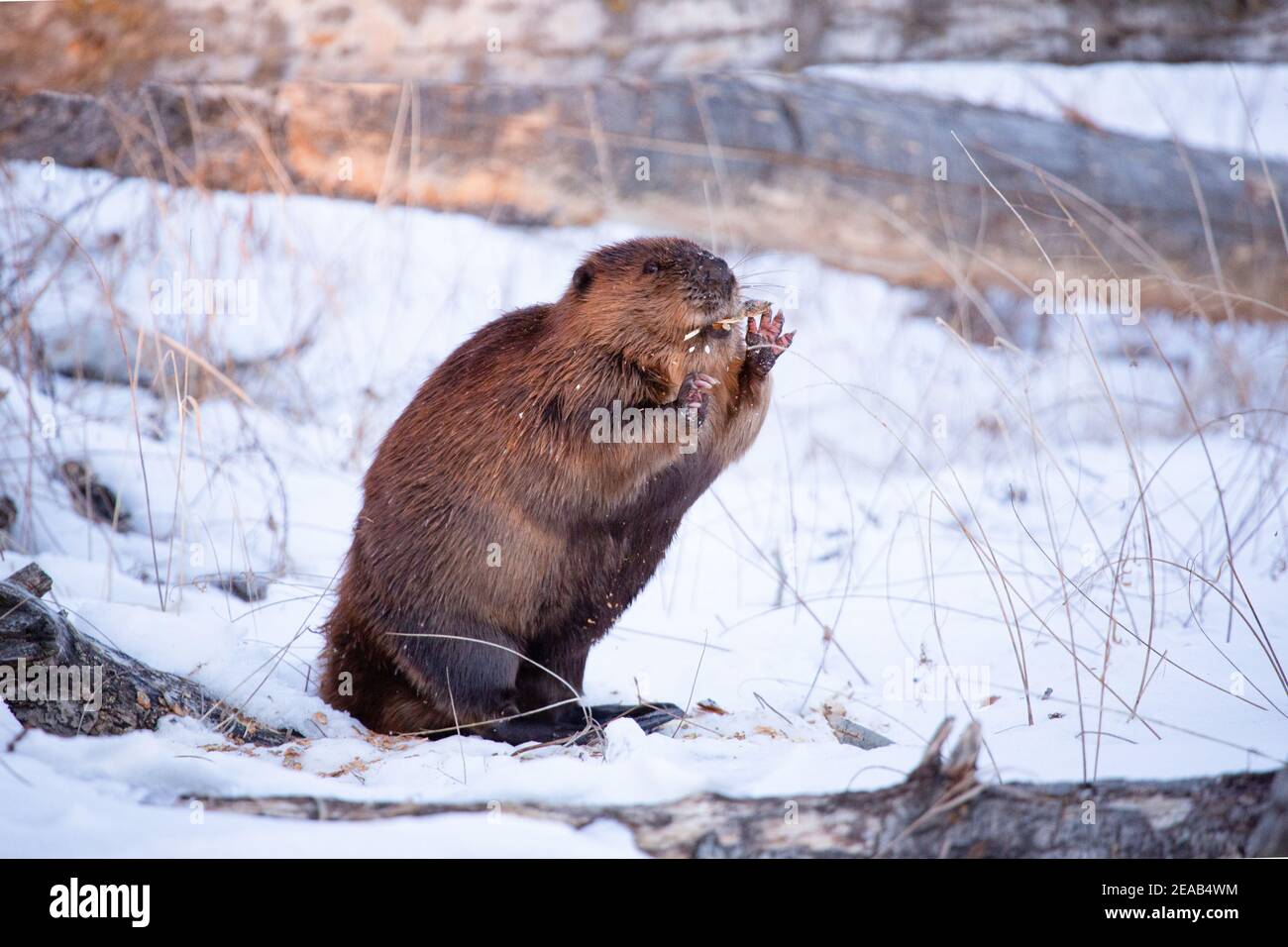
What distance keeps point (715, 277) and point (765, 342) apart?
0.71ft

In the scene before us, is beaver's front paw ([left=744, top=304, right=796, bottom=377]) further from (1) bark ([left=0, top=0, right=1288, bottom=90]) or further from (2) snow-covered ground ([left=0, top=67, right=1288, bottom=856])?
(1) bark ([left=0, top=0, right=1288, bottom=90])

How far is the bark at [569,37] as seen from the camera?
5.42 metres

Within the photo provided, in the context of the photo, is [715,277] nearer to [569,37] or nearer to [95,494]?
[95,494]

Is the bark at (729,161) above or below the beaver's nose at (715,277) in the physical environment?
above

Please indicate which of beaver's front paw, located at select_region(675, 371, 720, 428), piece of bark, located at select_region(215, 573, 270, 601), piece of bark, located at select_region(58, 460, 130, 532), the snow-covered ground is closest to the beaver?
beaver's front paw, located at select_region(675, 371, 720, 428)

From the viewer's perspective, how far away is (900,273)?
6.88m

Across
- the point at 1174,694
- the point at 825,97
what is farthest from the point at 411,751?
the point at 825,97

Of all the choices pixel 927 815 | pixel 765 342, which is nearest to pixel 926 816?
pixel 927 815

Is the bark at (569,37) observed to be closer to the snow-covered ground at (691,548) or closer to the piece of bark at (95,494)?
the snow-covered ground at (691,548)

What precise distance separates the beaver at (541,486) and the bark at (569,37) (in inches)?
120

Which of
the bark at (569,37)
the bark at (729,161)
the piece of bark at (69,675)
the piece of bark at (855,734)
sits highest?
the bark at (569,37)

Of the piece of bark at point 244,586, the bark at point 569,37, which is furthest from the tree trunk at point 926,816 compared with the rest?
the bark at point 569,37

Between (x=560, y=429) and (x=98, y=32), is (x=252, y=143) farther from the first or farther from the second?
(x=560, y=429)

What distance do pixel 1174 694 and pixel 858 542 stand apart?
1884 mm
